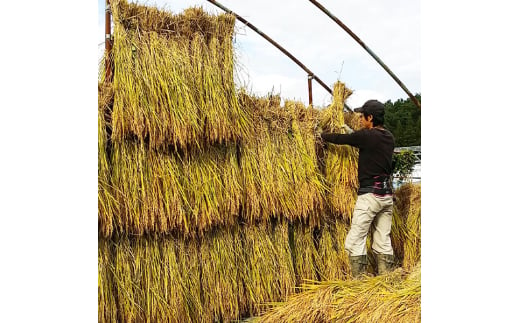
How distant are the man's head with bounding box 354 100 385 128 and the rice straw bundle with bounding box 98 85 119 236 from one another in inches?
74.4

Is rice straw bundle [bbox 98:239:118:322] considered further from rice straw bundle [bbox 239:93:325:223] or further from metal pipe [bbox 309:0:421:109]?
metal pipe [bbox 309:0:421:109]

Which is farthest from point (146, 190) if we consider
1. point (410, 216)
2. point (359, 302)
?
point (410, 216)

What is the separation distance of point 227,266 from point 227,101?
1.11m

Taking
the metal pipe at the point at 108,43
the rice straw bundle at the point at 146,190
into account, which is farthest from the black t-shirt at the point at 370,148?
the metal pipe at the point at 108,43

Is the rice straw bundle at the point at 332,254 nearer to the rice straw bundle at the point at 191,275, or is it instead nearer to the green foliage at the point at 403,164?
the green foliage at the point at 403,164

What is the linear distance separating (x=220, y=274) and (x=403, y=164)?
2.09m

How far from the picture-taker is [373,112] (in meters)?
3.53

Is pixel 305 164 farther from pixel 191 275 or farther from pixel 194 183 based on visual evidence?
pixel 191 275

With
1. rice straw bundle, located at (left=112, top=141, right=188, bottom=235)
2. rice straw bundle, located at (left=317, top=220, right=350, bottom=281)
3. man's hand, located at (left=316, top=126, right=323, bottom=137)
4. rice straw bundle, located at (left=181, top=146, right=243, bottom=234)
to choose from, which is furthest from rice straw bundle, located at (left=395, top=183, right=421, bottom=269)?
rice straw bundle, located at (left=112, top=141, right=188, bottom=235)

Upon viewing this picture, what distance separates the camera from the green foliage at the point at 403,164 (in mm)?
4227

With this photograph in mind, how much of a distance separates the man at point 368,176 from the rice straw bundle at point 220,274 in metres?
A: 0.94

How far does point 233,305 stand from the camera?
124 inches
